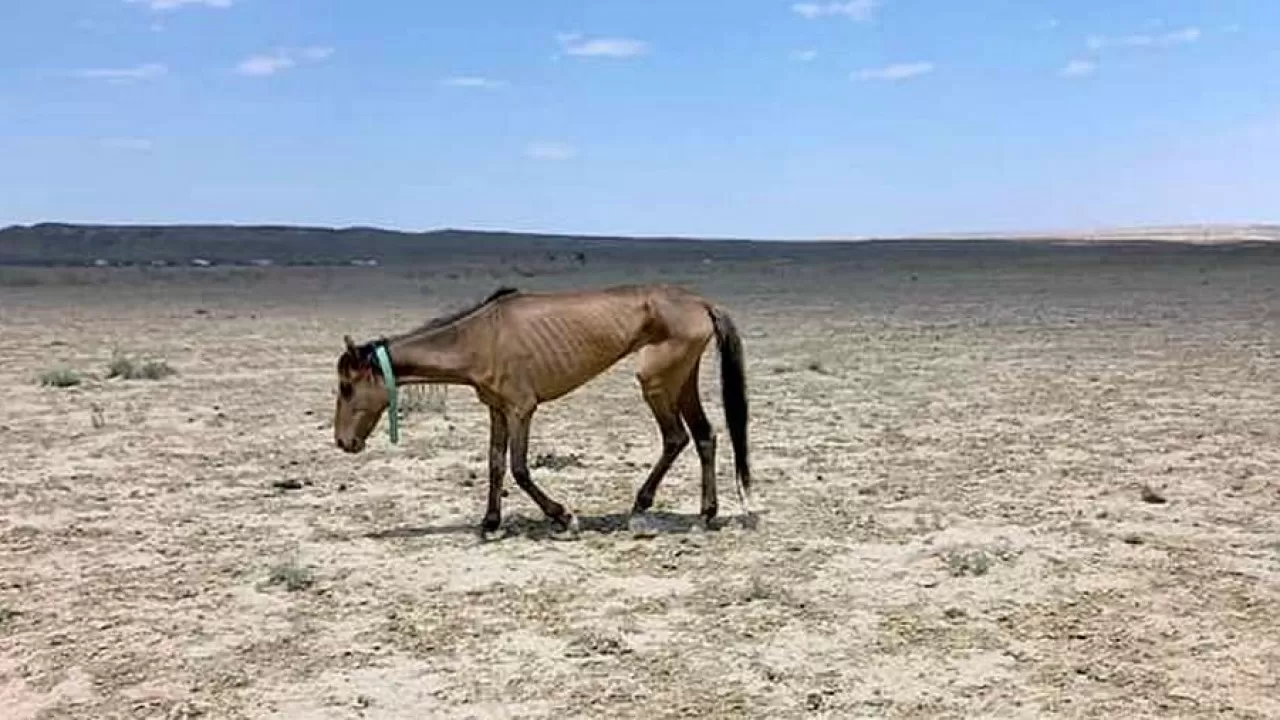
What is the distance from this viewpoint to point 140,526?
31.0 ft

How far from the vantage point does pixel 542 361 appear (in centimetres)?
899

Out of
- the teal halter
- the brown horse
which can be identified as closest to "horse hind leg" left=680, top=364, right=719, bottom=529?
the brown horse

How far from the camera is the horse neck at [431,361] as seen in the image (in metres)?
8.88

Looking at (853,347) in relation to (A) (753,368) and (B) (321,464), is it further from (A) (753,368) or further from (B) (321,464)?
(B) (321,464)

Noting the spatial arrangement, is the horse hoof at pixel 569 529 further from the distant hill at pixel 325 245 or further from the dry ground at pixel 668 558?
the distant hill at pixel 325 245

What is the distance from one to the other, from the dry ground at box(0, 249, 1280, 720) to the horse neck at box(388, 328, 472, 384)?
39.3 inches

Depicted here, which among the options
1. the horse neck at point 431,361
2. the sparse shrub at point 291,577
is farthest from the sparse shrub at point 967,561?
the sparse shrub at point 291,577

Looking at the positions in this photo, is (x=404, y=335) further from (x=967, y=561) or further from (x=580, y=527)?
(x=967, y=561)

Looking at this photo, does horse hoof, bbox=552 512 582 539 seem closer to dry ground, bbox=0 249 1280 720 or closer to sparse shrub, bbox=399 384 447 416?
dry ground, bbox=0 249 1280 720

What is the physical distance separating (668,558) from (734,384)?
1.37 metres

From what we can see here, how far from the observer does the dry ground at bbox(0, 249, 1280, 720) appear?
6.16m

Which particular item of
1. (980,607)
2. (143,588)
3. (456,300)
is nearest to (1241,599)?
(980,607)

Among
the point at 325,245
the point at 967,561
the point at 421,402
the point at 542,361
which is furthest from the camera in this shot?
the point at 325,245

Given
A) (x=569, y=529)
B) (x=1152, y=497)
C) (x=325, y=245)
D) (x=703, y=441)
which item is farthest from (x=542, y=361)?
(x=325, y=245)
